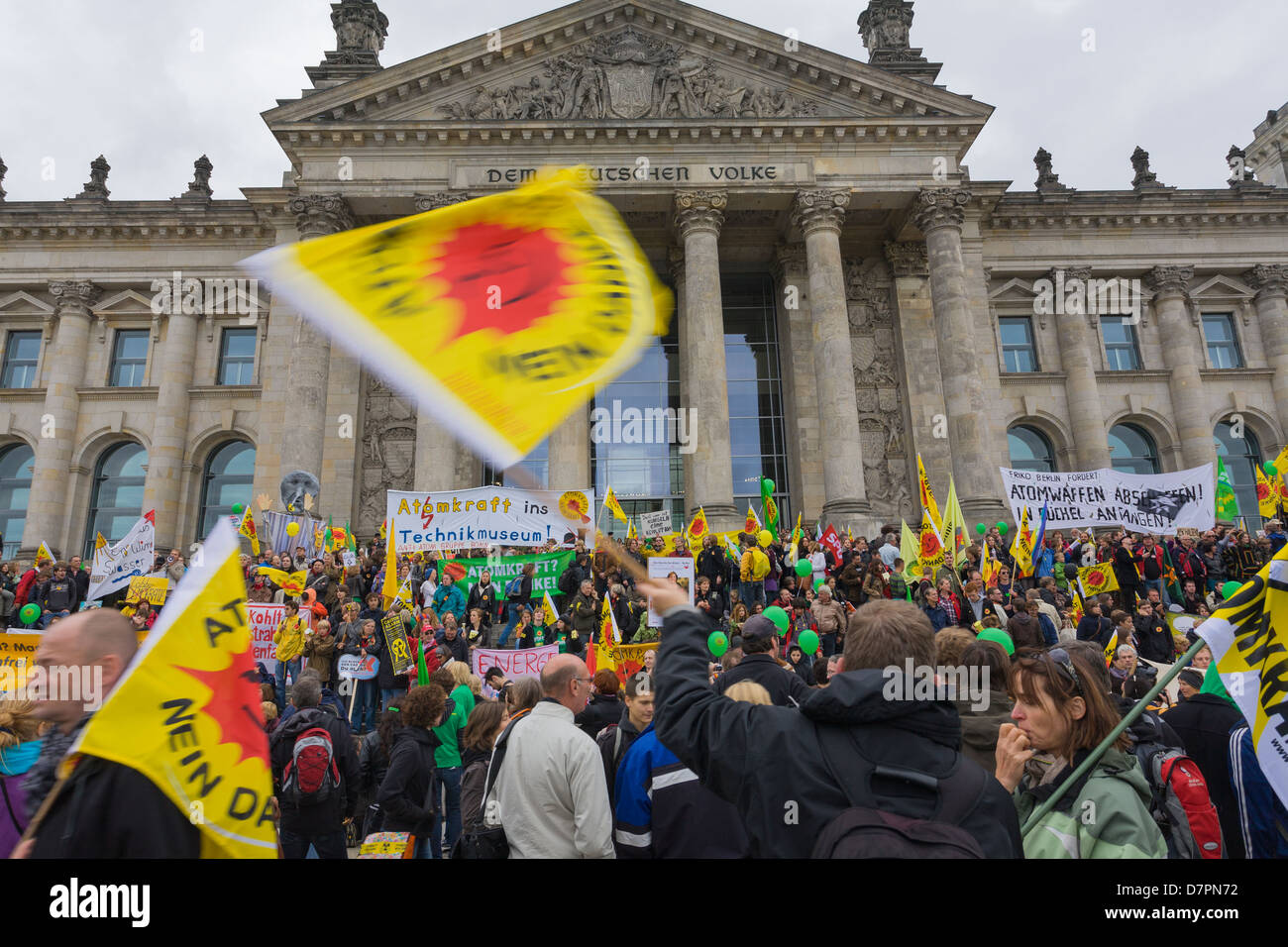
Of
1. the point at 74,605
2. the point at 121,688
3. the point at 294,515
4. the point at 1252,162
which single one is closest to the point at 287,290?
the point at 121,688

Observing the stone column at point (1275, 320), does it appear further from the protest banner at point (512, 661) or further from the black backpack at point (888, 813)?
the black backpack at point (888, 813)

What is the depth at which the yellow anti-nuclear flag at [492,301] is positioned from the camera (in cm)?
330

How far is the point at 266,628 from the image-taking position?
470 inches

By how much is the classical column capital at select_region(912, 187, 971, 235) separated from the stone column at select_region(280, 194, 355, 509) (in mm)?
17769

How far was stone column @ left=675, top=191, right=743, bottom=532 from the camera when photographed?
23.0 m

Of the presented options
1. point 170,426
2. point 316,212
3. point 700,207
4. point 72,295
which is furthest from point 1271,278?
point 72,295

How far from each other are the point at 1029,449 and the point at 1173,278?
8.46 metres

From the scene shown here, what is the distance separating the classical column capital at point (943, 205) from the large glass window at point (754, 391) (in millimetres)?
5969

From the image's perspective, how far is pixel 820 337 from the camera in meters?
24.4

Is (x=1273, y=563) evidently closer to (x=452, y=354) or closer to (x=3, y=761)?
(x=452, y=354)

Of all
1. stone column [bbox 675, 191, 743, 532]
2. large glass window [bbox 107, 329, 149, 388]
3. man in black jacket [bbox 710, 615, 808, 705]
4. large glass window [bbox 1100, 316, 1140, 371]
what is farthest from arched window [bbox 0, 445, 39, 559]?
large glass window [bbox 1100, 316, 1140, 371]

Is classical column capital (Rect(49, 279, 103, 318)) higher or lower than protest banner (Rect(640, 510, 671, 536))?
higher

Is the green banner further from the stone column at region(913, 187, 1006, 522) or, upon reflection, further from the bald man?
the stone column at region(913, 187, 1006, 522)

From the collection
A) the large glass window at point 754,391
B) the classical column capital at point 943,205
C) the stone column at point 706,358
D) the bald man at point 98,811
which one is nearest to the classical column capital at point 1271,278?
the classical column capital at point 943,205
